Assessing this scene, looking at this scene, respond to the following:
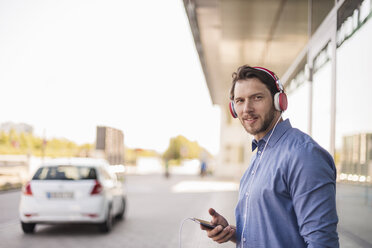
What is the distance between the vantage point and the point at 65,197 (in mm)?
8977

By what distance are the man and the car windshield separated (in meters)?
7.46

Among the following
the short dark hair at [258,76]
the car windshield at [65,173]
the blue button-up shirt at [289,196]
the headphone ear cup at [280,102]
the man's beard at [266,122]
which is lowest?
the car windshield at [65,173]

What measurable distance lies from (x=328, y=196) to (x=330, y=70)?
457cm

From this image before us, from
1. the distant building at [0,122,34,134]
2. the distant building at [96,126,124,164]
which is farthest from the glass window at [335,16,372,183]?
the distant building at [0,122,34,134]

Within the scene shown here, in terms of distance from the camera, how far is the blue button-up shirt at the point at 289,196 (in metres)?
1.71

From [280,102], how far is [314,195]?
0.59 metres

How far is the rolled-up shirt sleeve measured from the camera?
1.69 meters

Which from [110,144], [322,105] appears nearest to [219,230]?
[322,105]

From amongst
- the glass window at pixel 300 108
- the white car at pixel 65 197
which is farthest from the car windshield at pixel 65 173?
the glass window at pixel 300 108

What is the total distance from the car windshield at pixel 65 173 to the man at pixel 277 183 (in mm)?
7461

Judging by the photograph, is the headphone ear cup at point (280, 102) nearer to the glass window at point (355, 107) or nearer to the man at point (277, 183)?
the man at point (277, 183)

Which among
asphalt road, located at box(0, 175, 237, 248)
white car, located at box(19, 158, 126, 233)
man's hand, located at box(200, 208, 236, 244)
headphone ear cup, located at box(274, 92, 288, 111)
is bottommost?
asphalt road, located at box(0, 175, 237, 248)

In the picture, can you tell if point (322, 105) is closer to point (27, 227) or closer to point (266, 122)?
point (266, 122)

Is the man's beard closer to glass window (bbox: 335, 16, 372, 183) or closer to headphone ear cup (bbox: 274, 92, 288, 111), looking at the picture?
headphone ear cup (bbox: 274, 92, 288, 111)
